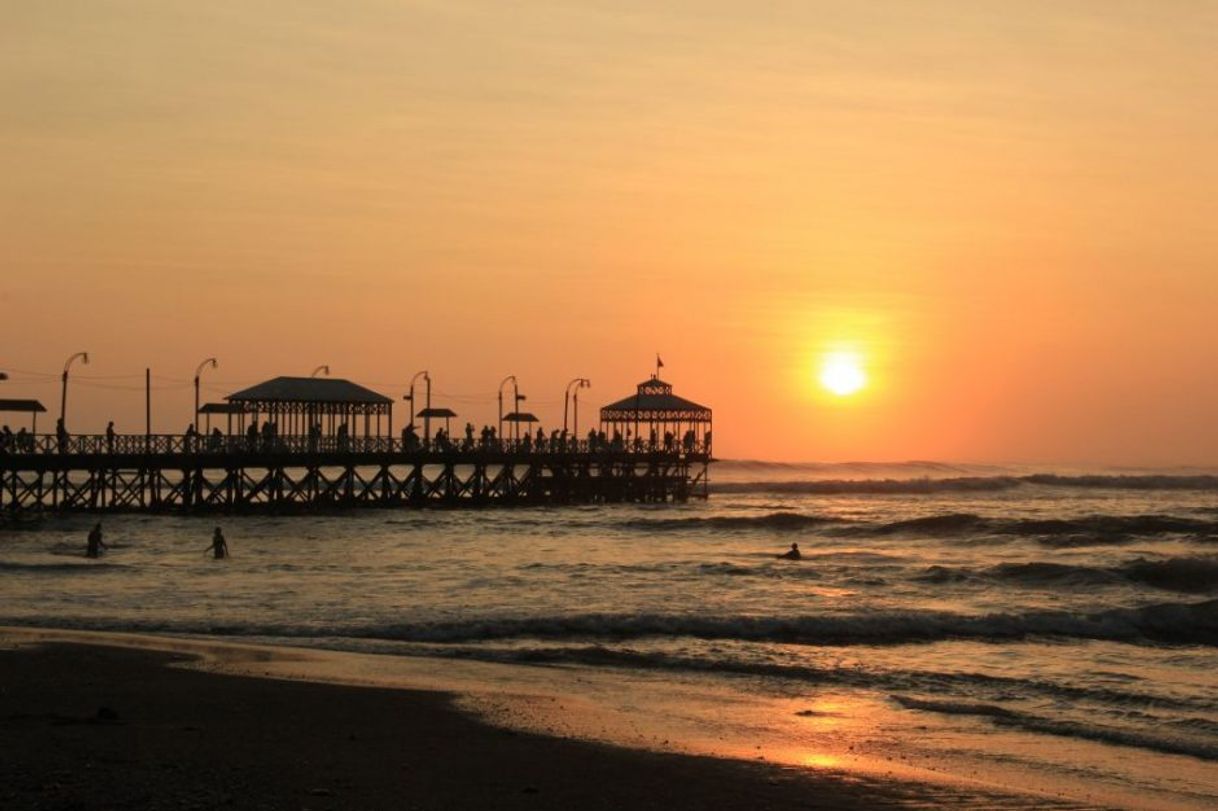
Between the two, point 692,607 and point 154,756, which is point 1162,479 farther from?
point 154,756

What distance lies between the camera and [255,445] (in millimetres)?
54688

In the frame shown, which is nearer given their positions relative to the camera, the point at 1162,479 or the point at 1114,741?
the point at 1114,741

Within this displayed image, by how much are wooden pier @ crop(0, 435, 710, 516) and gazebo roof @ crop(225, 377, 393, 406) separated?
1.60m

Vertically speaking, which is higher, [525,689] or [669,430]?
[669,430]

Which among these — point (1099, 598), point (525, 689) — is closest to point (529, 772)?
point (525, 689)

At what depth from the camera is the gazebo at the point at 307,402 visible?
184 feet

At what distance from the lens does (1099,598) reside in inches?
1172

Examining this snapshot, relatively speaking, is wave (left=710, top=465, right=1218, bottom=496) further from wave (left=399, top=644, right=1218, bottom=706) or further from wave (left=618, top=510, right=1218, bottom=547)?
wave (left=399, top=644, right=1218, bottom=706)

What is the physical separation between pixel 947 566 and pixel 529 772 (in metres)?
26.3

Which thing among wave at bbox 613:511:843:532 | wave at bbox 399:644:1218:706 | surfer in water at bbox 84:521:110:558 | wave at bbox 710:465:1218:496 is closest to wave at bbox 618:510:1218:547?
wave at bbox 613:511:843:532

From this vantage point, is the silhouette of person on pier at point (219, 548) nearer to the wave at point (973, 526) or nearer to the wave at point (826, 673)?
the wave at point (826, 673)

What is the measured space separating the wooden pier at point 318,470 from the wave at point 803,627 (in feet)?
97.2

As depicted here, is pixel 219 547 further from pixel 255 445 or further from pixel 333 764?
pixel 333 764

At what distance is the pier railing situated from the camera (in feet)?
165
